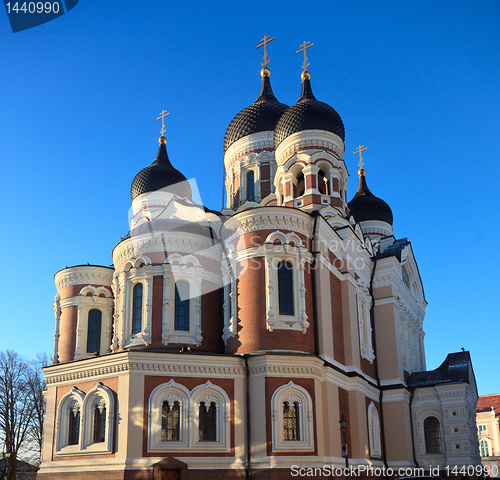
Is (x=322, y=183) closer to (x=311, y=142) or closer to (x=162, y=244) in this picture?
(x=311, y=142)

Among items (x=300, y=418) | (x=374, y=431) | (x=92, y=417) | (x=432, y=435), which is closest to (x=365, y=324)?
(x=374, y=431)

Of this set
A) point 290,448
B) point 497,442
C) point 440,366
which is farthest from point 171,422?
point 497,442

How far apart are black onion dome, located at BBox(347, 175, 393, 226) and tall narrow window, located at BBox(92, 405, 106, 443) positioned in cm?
1755

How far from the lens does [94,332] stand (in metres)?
21.2

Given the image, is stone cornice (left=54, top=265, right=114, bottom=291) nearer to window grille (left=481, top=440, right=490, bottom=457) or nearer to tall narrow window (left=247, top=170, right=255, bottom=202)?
tall narrow window (left=247, top=170, right=255, bottom=202)

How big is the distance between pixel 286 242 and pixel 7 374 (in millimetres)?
18055

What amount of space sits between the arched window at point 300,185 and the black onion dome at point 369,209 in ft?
25.1

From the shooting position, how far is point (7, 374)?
93.1 ft

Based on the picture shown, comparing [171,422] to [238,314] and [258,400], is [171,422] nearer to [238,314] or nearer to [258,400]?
[258,400]

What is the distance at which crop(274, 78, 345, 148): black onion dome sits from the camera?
911 inches

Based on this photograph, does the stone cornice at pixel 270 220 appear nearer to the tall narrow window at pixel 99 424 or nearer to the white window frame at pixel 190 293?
the white window frame at pixel 190 293

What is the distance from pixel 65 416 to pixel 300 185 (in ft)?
39.4

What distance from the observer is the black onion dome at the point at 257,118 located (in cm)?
2667

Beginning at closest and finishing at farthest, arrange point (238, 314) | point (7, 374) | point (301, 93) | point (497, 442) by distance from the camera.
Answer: point (238, 314), point (301, 93), point (7, 374), point (497, 442)
